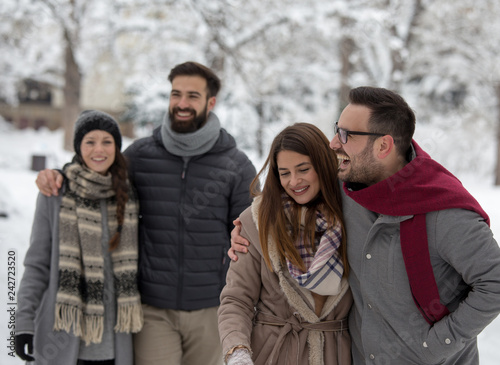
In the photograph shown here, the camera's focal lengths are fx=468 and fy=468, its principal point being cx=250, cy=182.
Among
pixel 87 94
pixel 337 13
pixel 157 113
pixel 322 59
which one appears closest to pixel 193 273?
pixel 337 13

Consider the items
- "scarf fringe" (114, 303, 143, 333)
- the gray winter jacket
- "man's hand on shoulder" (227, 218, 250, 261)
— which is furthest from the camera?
"scarf fringe" (114, 303, 143, 333)

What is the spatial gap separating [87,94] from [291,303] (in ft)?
75.6

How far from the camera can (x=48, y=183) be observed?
2.66 m

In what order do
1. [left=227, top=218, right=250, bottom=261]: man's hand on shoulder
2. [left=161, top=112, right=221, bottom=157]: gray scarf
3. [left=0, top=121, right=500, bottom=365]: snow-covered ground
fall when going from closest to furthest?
[left=227, top=218, right=250, bottom=261]: man's hand on shoulder
[left=161, top=112, right=221, bottom=157]: gray scarf
[left=0, top=121, right=500, bottom=365]: snow-covered ground

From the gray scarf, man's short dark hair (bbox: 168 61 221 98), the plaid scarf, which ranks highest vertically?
man's short dark hair (bbox: 168 61 221 98)

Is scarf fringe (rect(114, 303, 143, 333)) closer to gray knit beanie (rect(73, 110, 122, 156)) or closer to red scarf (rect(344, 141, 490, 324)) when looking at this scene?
gray knit beanie (rect(73, 110, 122, 156))

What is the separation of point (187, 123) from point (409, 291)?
176 centimetres

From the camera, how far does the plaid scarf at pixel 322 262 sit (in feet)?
6.14

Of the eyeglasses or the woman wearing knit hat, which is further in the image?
the woman wearing knit hat

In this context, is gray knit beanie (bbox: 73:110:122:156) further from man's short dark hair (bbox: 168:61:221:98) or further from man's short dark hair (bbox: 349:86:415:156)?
man's short dark hair (bbox: 349:86:415:156)

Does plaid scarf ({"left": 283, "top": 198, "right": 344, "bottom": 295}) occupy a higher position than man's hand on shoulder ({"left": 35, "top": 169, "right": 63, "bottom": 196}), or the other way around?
man's hand on shoulder ({"left": 35, "top": 169, "right": 63, "bottom": 196})

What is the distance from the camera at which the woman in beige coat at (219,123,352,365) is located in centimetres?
195

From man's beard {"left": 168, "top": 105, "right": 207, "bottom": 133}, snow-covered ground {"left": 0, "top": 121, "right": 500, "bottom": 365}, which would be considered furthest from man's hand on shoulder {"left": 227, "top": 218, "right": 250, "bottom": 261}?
snow-covered ground {"left": 0, "top": 121, "right": 500, "bottom": 365}

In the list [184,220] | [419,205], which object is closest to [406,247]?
[419,205]
